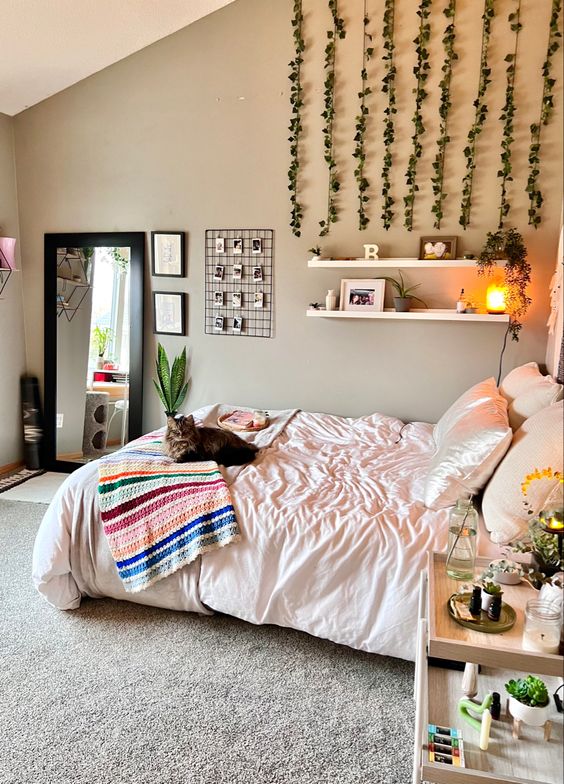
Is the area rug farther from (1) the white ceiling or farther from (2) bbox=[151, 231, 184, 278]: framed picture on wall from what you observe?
(1) the white ceiling

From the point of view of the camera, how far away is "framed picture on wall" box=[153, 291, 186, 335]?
146 inches

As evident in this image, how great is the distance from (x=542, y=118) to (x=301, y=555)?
146 centimetres

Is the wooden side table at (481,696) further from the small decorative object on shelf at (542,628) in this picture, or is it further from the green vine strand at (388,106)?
the green vine strand at (388,106)

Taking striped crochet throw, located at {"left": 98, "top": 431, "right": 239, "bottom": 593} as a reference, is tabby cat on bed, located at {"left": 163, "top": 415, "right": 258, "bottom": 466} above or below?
above

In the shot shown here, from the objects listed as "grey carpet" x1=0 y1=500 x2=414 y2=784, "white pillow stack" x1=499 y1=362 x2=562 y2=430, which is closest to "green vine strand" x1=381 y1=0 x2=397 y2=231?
"white pillow stack" x1=499 y1=362 x2=562 y2=430

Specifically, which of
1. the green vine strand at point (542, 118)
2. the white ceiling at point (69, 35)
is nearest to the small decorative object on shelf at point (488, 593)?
the green vine strand at point (542, 118)

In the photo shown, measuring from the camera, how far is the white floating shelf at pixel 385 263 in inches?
120

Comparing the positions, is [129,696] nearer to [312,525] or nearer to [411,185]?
[312,525]

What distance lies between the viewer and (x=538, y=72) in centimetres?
220

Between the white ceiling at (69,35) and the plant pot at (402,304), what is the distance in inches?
79.0

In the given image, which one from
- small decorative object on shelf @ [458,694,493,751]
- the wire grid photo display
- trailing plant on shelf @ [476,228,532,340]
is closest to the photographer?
small decorative object on shelf @ [458,694,493,751]

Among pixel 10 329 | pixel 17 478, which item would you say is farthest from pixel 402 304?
pixel 17 478

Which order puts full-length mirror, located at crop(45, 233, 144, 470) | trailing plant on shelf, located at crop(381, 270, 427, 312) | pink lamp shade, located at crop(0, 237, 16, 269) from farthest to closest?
1. full-length mirror, located at crop(45, 233, 144, 470)
2. pink lamp shade, located at crop(0, 237, 16, 269)
3. trailing plant on shelf, located at crop(381, 270, 427, 312)

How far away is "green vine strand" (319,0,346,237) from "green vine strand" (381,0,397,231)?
25 cm
